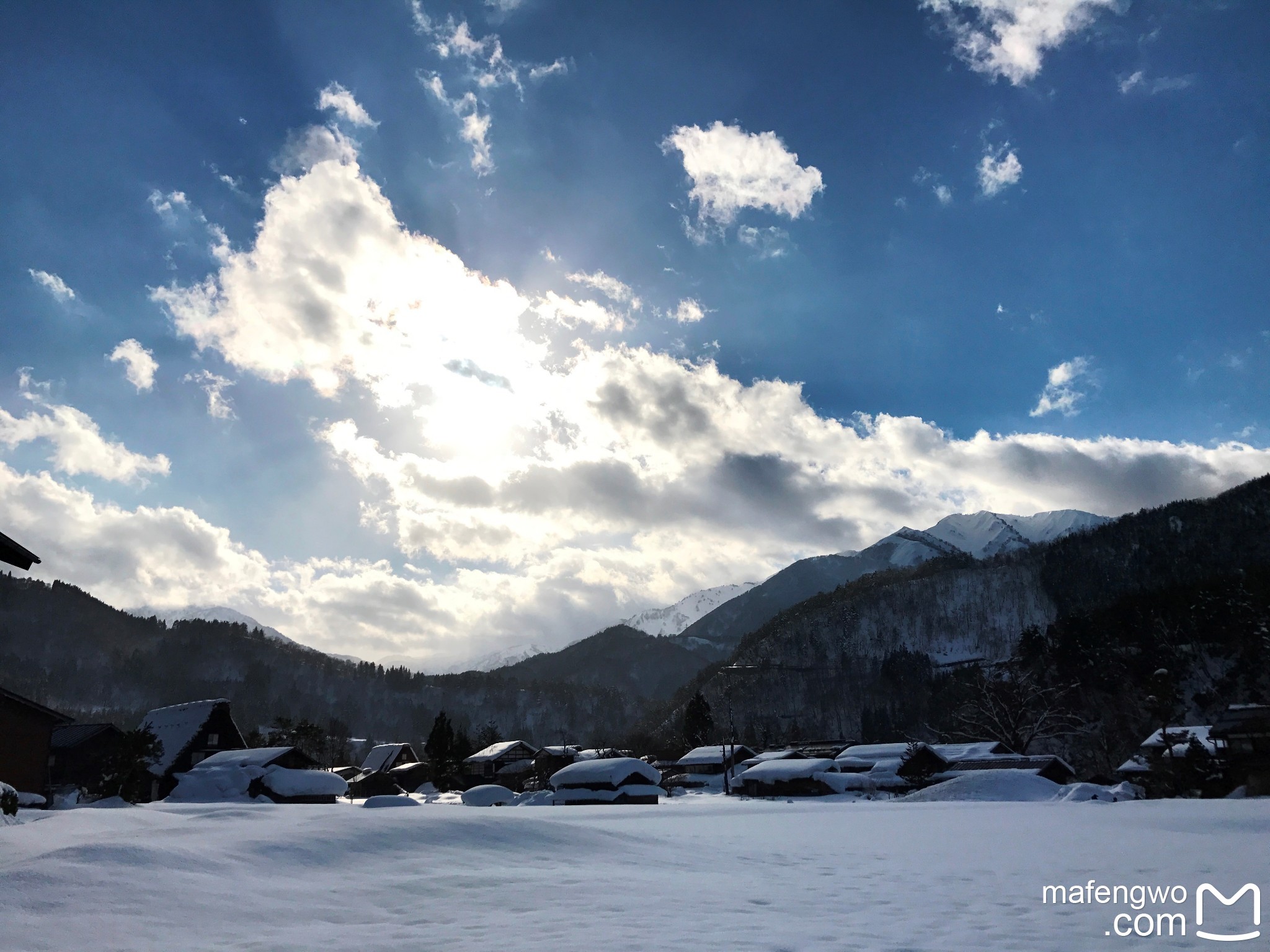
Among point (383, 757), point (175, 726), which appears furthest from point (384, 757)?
point (175, 726)

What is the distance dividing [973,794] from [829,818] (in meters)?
22.6

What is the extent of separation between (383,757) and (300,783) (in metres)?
49.6

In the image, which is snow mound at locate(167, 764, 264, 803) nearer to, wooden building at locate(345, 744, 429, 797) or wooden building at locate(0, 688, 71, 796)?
wooden building at locate(0, 688, 71, 796)

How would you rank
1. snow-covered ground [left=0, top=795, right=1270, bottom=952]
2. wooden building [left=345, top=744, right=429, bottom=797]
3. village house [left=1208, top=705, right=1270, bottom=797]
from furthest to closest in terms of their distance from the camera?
wooden building [left=345, top=744, right=429, bottom=797], village house [left=1208, top=705, right=1270, bottom=797], snow-covered ground [left=0, top=795, right=1270, bottom=952]

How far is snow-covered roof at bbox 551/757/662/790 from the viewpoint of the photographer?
59531 mm

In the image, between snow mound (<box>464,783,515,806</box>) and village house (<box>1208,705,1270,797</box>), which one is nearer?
village house (<box>1208,705,1270,797</box>)

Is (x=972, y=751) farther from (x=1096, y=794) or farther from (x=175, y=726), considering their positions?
(x=175, y=726)

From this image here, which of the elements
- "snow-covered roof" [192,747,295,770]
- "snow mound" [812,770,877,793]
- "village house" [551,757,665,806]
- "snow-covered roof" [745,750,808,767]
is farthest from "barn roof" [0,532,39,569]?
"snow-covered roof" [745,750,808,767]

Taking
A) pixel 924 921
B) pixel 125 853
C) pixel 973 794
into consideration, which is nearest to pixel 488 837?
pixel 125 853

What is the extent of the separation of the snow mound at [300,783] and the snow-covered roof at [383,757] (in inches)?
1716

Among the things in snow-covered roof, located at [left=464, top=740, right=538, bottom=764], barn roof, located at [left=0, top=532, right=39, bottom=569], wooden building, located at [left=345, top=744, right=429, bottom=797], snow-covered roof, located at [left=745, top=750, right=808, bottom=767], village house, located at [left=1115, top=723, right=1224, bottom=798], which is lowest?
wooden building, located at [left=345, top=744, right=429, bottom=797]

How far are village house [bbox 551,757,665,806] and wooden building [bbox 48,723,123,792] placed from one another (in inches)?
1483

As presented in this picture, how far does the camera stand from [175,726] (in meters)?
63.9

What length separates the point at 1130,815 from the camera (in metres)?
24.8
